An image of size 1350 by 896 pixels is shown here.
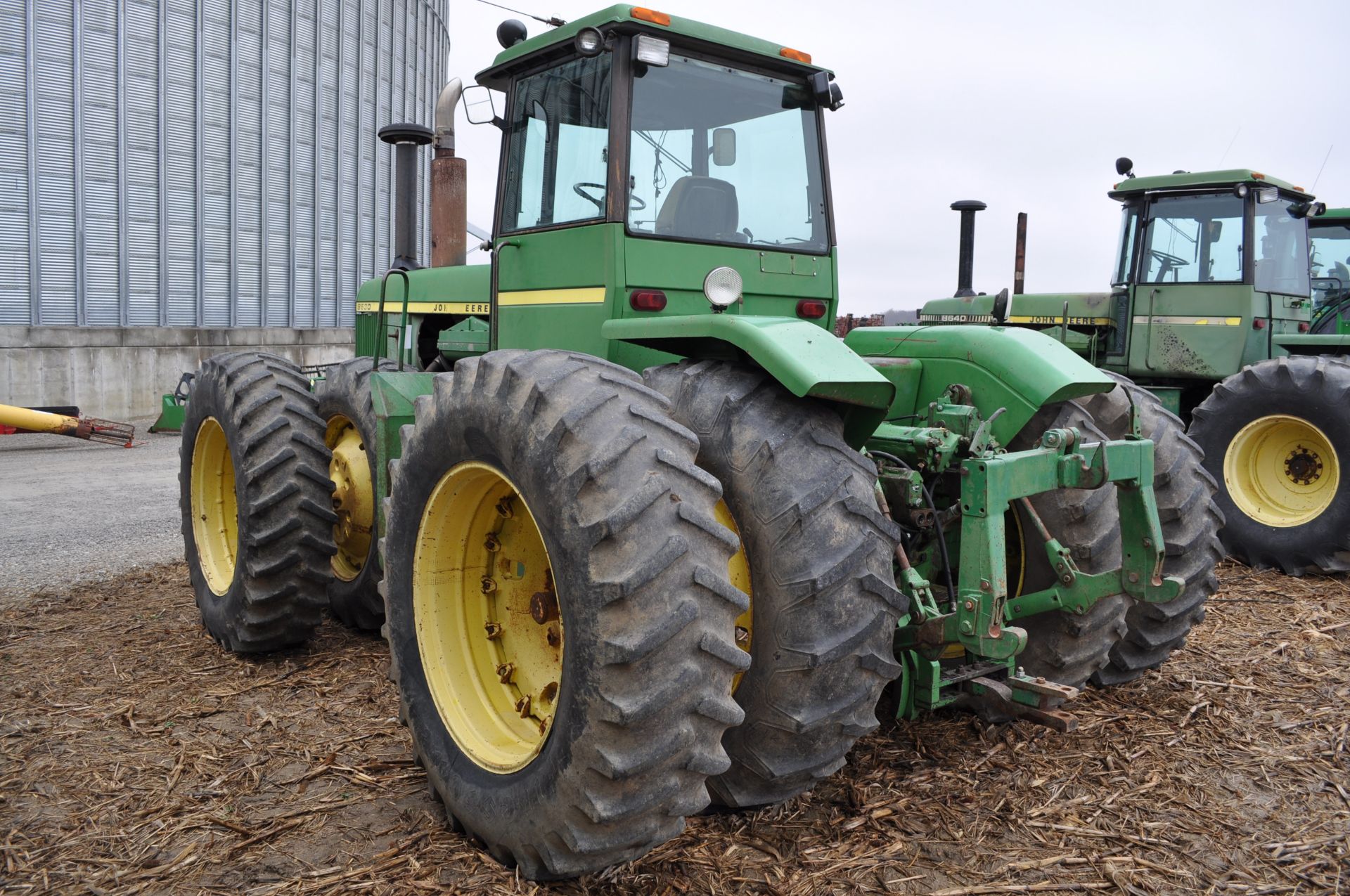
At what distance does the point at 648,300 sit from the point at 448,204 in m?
3.73

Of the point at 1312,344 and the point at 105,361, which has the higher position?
the point at 1312,344

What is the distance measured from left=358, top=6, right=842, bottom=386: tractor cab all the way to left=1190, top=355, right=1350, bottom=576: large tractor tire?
478 cm

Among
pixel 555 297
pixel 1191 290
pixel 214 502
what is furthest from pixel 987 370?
pixel 1191 290

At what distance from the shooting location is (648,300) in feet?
13.0

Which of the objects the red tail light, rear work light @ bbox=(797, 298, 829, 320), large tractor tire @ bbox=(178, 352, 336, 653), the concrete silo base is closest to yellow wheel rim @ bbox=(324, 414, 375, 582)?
large tractor tire @ bbox=(178, 352, 336, 653)

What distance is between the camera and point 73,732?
4.18 metres

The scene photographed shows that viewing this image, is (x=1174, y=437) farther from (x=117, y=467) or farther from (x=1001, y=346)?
(x=117, y=467)

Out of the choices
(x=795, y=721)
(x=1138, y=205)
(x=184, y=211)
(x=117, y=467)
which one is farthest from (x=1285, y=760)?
(x=184, y=211)

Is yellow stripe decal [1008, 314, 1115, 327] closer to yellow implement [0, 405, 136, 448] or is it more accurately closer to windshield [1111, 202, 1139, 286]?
windshield [1111, 202, 1139, 286]

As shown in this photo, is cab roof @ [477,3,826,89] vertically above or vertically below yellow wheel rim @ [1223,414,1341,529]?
above

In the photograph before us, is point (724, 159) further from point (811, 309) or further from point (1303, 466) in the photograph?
point (1303, 466)

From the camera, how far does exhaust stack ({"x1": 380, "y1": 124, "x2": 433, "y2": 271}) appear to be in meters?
6.17

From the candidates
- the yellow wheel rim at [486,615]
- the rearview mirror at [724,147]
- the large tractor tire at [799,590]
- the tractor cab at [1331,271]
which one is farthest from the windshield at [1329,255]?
the yellow wheel rim at [486,615]

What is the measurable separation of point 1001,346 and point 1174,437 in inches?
43.6
